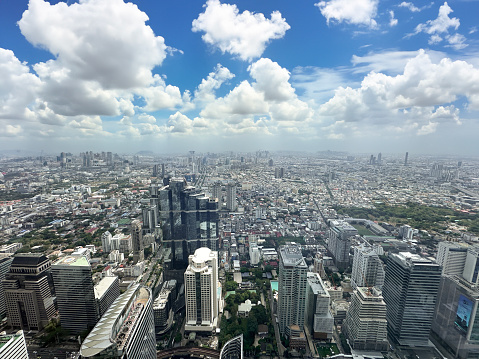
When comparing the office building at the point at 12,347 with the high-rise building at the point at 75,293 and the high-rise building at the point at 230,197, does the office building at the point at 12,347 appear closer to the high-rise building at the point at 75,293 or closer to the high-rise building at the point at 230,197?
the high-rise building at the point at 75,293

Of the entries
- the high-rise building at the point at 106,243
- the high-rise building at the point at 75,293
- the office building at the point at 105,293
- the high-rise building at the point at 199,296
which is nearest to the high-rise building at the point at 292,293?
the high-rise building at the point at 199,296

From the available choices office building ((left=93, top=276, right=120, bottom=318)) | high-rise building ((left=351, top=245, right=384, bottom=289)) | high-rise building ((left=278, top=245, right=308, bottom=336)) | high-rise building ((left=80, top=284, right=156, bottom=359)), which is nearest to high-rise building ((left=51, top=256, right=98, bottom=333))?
office building ((left=93, top=276, right=120, bottom=318))

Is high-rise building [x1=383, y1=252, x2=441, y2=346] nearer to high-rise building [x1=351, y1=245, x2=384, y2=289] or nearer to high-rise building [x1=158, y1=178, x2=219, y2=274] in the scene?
high-rise building [x1=351, y1=245, x2=384, y2=289]

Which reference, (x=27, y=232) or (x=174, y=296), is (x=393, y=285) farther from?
(x=27, y=232)

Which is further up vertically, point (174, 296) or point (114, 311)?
point (114, 311)

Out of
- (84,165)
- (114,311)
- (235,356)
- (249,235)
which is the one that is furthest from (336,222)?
(84,165)

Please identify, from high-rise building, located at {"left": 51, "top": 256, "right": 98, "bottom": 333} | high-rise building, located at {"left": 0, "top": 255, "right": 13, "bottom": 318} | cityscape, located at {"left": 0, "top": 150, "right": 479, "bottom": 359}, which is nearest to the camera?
cityscape, located at {"left": 0, "top": 150, "right": 479, "bottom": 359}
